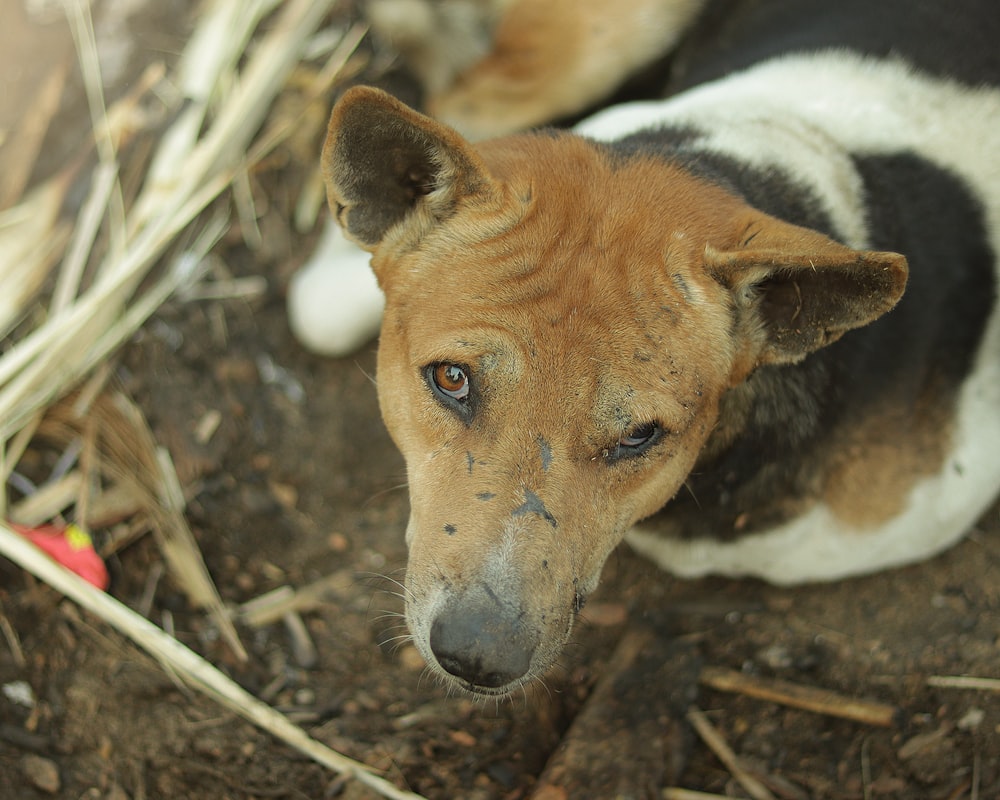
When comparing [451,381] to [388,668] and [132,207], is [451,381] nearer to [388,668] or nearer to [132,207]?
[388,668]

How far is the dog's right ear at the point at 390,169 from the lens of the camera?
252 cm

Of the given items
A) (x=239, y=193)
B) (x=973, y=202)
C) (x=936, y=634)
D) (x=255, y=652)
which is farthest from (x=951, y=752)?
(x=239, y=193)

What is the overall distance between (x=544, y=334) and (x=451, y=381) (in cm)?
31

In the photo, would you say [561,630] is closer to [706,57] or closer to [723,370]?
[723,370]

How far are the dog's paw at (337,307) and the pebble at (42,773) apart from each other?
7.01 ft

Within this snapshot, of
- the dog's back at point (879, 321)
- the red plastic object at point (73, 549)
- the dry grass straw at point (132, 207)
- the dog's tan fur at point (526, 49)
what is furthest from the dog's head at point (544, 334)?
the dog's tan fur at point (526, 49)

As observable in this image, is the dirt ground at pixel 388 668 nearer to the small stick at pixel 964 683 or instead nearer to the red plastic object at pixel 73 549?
the small stick at pixel 964 683

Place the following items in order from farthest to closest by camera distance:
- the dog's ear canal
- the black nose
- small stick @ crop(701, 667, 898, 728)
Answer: small stick @ crop(701, 667, 898, 728) → the dog's ear canal → the black nose

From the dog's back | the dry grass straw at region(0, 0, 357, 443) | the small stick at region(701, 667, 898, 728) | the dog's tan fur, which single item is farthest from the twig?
the dog's tan fur

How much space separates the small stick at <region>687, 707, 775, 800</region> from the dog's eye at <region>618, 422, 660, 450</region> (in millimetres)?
1331

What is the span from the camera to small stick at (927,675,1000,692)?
134 inches

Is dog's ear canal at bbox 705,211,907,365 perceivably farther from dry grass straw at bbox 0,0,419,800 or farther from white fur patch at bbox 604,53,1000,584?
dry grass straw at bbox 0,0,419,800

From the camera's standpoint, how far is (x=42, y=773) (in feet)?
10.1

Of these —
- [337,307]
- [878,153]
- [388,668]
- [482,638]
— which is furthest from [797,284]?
[337,307]
